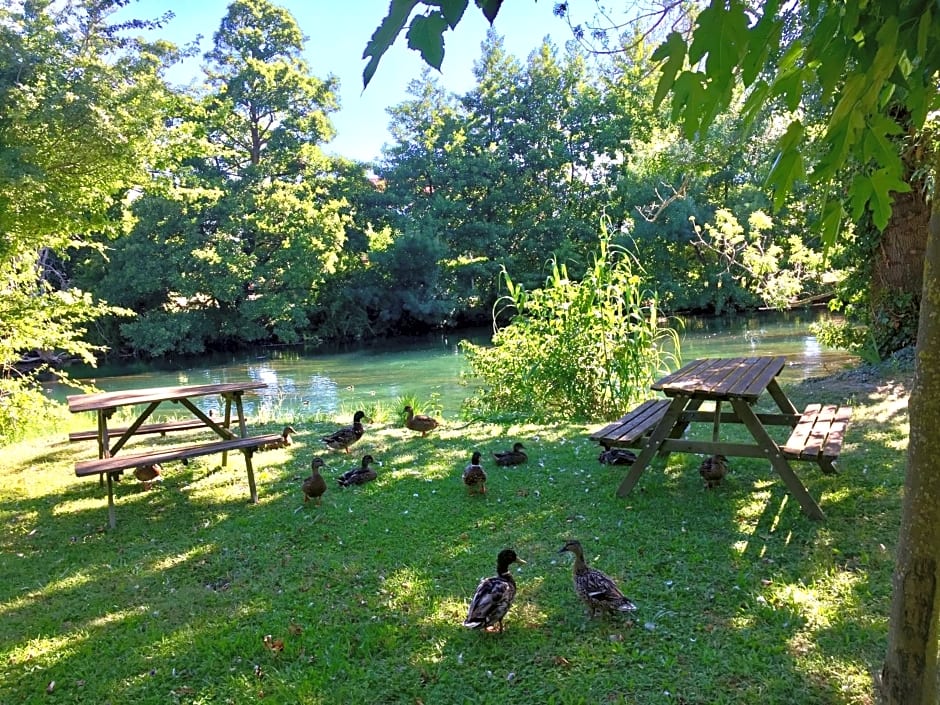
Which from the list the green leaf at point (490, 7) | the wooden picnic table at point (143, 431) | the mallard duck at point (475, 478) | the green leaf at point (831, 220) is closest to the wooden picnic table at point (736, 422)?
the mallard duck at point (475, 478)

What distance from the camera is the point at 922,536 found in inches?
75.4

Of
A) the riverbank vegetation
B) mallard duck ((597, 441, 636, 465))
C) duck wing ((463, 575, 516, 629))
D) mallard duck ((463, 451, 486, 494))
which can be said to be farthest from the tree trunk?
the riverbank vegetation

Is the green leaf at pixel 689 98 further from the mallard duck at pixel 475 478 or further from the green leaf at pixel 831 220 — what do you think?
the mallard duck at pixel 475 478

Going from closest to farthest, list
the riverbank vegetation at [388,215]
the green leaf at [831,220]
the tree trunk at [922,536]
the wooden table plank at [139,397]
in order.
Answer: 1. the tree trunk at [922,536]
2. the green leaf at [831,220]
3. the wooden table plank at [139,397]
4. the riverbank vegetation at [388,215]

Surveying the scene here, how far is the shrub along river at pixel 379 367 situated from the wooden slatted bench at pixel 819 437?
7.21 m

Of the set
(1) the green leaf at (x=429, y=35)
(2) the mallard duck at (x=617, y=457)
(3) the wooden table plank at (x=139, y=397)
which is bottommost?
(2) the mallard duck at (x=617, y=457)

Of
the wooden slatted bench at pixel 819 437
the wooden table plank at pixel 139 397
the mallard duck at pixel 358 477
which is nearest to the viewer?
the wooden slatted bench at pixel 819 437

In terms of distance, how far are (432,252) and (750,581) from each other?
31.0 meters

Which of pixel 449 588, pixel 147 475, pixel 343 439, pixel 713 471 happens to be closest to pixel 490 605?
pixel 449 588

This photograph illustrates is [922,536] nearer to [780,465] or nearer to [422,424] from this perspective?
[780,465]

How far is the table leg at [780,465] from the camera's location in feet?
14.4

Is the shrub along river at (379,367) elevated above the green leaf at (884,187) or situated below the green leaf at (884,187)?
below

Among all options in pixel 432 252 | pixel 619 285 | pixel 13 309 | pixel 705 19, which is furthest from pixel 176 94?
pixel 432 252

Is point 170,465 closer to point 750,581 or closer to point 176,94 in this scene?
point 176,94
